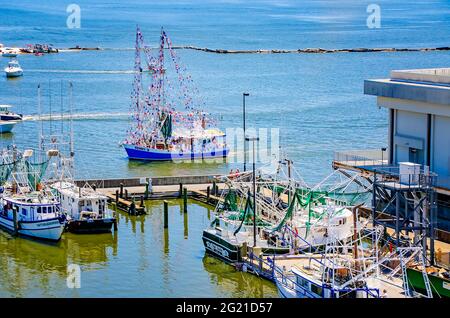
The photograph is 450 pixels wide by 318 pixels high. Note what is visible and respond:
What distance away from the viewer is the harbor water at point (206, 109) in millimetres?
42938

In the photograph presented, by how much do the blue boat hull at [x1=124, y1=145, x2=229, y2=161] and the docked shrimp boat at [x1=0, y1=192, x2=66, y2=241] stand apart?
64.1ft

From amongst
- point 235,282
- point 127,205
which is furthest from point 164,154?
point 235,282

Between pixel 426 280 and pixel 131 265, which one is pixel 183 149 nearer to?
pixel 131 265

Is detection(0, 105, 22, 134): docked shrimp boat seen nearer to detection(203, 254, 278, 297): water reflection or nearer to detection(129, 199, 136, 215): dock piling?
detection(129, 199, 136, 215): dock piling

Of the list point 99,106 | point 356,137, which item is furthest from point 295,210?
point 99,106

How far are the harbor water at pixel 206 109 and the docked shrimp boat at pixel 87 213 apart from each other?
421 mm

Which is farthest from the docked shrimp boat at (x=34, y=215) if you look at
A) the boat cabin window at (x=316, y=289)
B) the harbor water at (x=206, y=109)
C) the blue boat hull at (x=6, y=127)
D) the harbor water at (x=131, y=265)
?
the blue boat hull at (x=6, y=127)

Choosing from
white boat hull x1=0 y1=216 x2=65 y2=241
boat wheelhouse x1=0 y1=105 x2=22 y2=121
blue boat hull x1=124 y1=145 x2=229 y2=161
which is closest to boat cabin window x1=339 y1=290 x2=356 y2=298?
white boat hull x1=0 y1=216 x2=65 y2=241

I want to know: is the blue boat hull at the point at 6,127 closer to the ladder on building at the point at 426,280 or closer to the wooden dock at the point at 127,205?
the wooden dock at the point at 127,205

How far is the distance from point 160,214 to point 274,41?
14166 centimetres

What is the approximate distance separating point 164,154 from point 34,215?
22132mm

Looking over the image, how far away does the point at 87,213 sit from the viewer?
49219 millimetres

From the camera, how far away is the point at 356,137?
262 ft
